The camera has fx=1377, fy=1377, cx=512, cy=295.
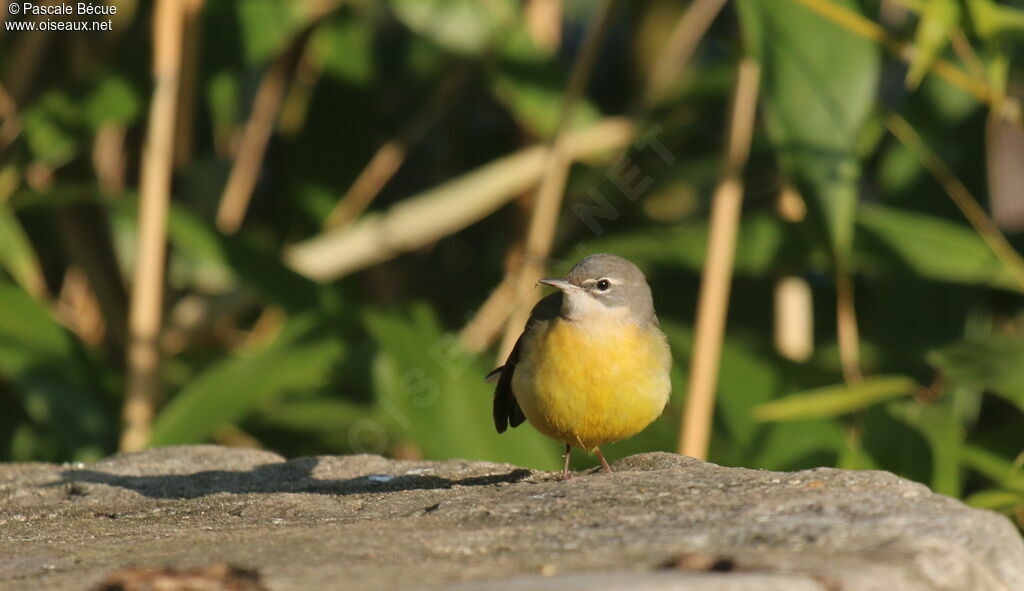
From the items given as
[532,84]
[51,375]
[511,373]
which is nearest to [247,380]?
[51,375]

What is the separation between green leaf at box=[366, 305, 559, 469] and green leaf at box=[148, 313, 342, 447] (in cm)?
29

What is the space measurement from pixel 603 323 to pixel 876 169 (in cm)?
307

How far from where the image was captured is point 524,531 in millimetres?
2725

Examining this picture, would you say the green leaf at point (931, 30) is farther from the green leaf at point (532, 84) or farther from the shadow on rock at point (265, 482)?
the green leaf at point (532, 84)

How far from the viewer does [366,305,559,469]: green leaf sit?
5344 mm

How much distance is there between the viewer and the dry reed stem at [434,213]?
592 cm

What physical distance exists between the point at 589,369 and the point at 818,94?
1475 millimetres

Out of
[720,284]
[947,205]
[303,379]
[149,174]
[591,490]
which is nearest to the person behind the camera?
[591,490]

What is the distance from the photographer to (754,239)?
5.84 metres

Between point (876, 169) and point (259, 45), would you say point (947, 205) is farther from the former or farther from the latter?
point (259, 45)

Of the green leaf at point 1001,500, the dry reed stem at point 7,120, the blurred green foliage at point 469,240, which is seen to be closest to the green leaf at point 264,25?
the blurred green foliage at point 469,240

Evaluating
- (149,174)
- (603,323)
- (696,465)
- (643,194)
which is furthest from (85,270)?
(696,465)

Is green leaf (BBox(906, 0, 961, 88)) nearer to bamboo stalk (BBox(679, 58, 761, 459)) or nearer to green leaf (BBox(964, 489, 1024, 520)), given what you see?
bamboo stalk (BBox(679, 58, 761, 459))

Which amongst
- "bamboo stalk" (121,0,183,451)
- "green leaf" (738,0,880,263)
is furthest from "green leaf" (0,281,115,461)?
"green leaf" (738,0,880,263)
